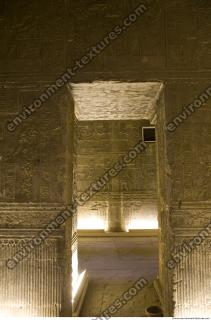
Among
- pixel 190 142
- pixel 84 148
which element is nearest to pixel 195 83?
pixel 190 142

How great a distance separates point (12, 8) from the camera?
13.4ft

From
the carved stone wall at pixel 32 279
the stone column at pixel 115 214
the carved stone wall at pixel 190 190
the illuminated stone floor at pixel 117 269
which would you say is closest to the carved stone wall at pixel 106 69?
the carved stone wall at pixel 190 190

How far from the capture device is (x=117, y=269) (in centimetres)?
652

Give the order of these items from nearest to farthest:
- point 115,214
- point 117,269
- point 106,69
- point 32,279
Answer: point 32,279
point 106,69
point 117,269
point 115,214

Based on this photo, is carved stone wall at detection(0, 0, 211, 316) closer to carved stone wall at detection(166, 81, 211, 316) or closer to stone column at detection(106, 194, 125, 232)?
carved stone wall at detection(166, 81, 211, 316)

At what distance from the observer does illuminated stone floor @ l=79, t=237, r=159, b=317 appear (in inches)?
184

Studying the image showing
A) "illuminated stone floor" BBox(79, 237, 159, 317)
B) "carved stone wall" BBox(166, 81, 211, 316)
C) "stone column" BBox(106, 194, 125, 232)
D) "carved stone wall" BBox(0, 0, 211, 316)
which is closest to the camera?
"carved stone wall" BBox(166, 81, 211, 316)

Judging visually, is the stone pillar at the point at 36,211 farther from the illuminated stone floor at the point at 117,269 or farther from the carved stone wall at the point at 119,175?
the carved stone wall at the point at 119,175

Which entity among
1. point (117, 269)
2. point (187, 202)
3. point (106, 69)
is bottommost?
point (117, 269)

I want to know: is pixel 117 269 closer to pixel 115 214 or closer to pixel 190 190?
pixel 190 190

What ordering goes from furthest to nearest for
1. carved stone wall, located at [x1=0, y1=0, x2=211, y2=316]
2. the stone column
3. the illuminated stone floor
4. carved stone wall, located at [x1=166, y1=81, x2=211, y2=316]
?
the stone column → the illuminated stone floor → carved stone wall, located at [x1=0, y1=0, x2=211, y2=316] → carved stone wall, located at [x1=166, y1=81, x2=211, y2=316]

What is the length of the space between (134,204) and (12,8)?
8.27 meters

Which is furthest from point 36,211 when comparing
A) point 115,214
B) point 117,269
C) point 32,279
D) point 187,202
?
point 115,214

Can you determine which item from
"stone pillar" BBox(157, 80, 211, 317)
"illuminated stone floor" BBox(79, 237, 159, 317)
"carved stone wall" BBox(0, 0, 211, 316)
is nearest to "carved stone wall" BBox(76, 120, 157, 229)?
"illuminated stone floor" BBox(79, 237, 159, 317)
